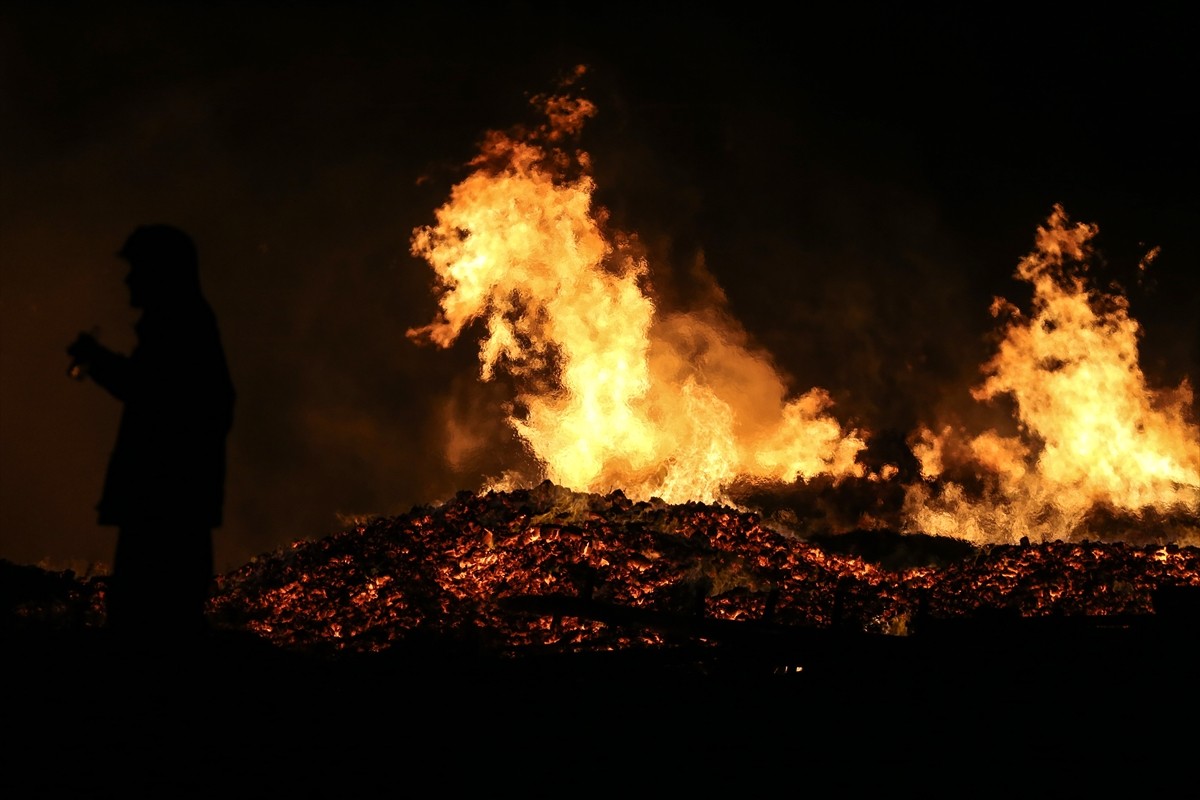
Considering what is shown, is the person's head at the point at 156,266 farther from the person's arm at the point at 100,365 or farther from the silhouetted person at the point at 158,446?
the person's arm at the point at 100,365

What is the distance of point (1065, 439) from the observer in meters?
28.1

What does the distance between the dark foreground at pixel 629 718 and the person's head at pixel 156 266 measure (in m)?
2.51

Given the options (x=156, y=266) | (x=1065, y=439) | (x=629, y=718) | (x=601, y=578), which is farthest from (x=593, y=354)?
(x=156, y=266)

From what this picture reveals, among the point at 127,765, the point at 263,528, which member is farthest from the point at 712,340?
the point at 127,765

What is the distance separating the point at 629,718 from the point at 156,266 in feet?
17.5

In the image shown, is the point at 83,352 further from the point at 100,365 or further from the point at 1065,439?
the point at 1065,439

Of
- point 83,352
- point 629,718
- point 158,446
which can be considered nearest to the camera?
point 83,352

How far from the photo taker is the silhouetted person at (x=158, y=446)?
23.1 feet

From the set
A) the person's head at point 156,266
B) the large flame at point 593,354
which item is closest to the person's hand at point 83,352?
the person's head at point 156,266

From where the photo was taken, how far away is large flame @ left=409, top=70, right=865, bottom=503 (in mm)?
27391

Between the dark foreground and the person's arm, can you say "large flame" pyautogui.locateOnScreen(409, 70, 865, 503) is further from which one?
the person's arm

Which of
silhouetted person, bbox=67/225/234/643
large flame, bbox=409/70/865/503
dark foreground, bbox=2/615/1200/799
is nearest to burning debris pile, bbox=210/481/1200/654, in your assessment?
dark foreground, bbox=2/615/1200/799

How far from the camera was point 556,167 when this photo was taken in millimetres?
29797

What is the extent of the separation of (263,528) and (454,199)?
35.2 feet
